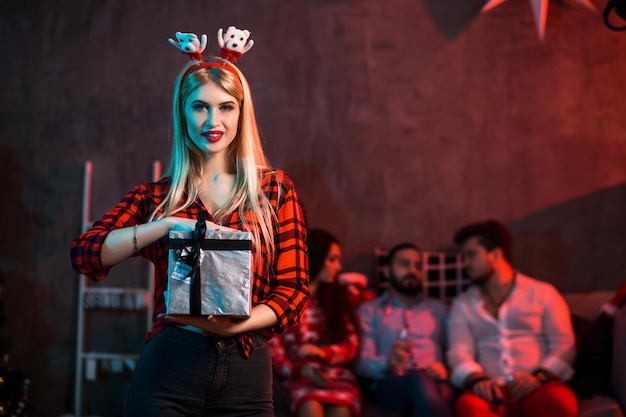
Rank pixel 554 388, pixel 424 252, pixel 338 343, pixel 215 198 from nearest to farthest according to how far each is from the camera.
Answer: pixel 215 198 → pixel 554 388 → pixel 338 343 → pixel 424 252

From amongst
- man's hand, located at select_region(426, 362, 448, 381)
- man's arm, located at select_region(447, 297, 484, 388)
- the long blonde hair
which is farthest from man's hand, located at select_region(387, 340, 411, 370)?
the long blonde hair

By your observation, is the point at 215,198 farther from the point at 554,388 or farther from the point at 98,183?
the point at 98,183

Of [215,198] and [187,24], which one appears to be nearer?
[215,198]

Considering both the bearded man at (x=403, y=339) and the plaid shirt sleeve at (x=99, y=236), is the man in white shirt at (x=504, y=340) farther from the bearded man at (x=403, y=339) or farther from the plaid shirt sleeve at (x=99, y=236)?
the plaid shirt sleeve at (x=99, y=236)

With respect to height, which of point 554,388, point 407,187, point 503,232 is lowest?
point 554,388

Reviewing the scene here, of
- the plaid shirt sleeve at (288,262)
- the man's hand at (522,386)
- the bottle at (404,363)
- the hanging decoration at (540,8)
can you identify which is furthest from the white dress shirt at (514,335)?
the plaid shirt sleeve at (288,262)

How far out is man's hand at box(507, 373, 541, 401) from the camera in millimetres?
3455

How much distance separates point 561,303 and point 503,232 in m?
0.46

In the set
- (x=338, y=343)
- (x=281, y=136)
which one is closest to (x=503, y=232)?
(x=338, y=343)

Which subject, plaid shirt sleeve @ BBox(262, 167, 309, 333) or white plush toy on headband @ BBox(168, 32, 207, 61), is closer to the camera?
plaid shirt sleeve @ BBox(262, 167, 309, 333)

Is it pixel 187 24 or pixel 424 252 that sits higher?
pixel 187 24

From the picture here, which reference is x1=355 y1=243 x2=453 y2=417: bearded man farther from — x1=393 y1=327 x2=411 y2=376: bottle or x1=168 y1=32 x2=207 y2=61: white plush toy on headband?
x1=168 y1=32 x2=207 y2=61: white plush toy on headband

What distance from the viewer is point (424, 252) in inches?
174

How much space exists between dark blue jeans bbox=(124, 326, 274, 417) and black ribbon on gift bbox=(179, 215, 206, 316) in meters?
0.12
